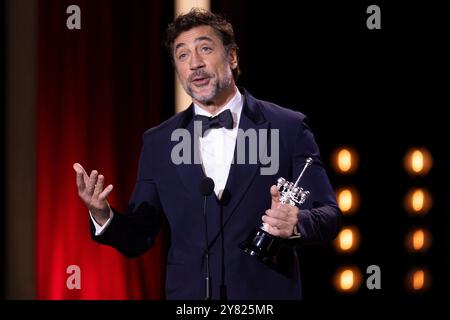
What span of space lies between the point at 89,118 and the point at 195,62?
1106 millimetres

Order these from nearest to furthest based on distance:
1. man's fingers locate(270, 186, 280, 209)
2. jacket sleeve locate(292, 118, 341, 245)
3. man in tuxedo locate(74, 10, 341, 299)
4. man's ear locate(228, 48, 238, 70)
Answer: man's fingers locate(270, 186, 280, 209)
jacket sleeve locate(292, 118, 341, 245)
man in tuxedo locate(74, 10, 341, 299)
man's ear locate(228, 48, 238, 70)

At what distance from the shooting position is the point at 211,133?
8.46ft

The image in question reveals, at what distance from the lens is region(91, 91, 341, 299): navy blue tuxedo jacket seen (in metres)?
2.35

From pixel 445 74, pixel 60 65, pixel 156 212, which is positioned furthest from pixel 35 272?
pixel 445 74

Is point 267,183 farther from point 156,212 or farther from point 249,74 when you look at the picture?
point 249,74

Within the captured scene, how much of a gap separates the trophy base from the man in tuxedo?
0.05 meters

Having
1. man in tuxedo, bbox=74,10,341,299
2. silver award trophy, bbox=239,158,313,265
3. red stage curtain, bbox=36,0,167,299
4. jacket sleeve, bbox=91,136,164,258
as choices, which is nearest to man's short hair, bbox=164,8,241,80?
man in tuxedo, bbox=74,10,341,299

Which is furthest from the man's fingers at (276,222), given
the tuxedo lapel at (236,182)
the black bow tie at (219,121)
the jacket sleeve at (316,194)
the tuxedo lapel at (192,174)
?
the black bow tie at (219,121)

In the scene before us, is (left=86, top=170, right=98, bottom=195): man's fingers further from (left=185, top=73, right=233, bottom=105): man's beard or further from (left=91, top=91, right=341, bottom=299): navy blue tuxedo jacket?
(left=185, top=73, right=233, bottom=105): man's beard

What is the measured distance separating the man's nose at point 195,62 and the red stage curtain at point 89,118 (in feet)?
3.20

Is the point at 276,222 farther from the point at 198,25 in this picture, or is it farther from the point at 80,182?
the point at 198,25

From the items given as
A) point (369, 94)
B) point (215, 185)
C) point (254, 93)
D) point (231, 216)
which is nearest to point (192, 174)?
point (215, 185)

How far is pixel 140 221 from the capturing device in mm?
2494

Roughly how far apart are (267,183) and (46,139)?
152 centimetres
